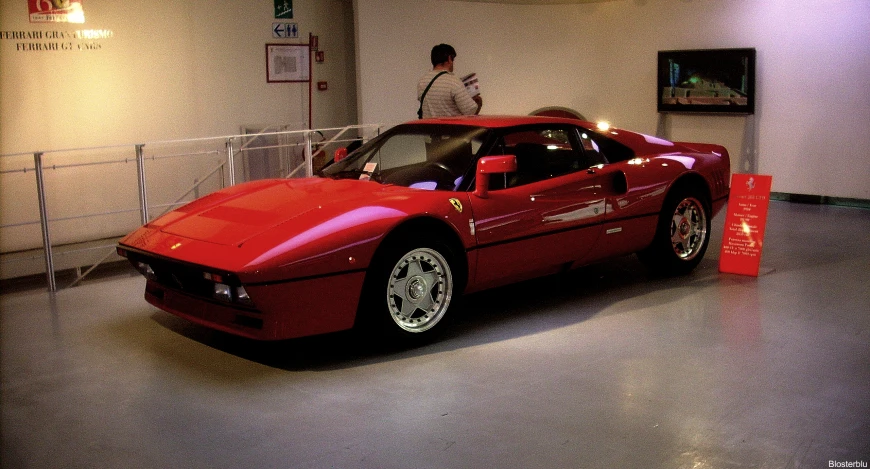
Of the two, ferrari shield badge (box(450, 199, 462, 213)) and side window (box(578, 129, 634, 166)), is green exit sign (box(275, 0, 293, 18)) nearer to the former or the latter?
side window (box(578, 129, 634, 166))

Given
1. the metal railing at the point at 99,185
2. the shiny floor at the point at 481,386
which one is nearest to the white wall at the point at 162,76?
the metal railing at the point at 99,185

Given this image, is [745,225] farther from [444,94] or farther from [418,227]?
[418,227]

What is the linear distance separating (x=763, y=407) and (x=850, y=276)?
2.80m

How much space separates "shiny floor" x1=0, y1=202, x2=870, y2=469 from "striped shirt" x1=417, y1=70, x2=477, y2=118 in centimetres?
175

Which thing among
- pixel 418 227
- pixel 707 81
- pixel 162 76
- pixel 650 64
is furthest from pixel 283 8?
pixel 418 227

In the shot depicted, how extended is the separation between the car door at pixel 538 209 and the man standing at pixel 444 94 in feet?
4.75

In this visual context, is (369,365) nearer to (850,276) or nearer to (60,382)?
(60,382)

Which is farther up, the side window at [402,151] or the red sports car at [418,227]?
the side window at [402,151]

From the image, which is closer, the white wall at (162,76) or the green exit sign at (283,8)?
the white wall at (162,76)

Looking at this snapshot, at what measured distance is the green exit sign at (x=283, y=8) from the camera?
9672mm

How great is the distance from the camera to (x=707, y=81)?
9.72 meters

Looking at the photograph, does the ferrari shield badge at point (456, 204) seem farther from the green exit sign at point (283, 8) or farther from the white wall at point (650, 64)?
the green exit sign at point (283, 8)

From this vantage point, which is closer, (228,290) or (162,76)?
(228,290)

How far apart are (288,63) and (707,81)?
4.84 m
